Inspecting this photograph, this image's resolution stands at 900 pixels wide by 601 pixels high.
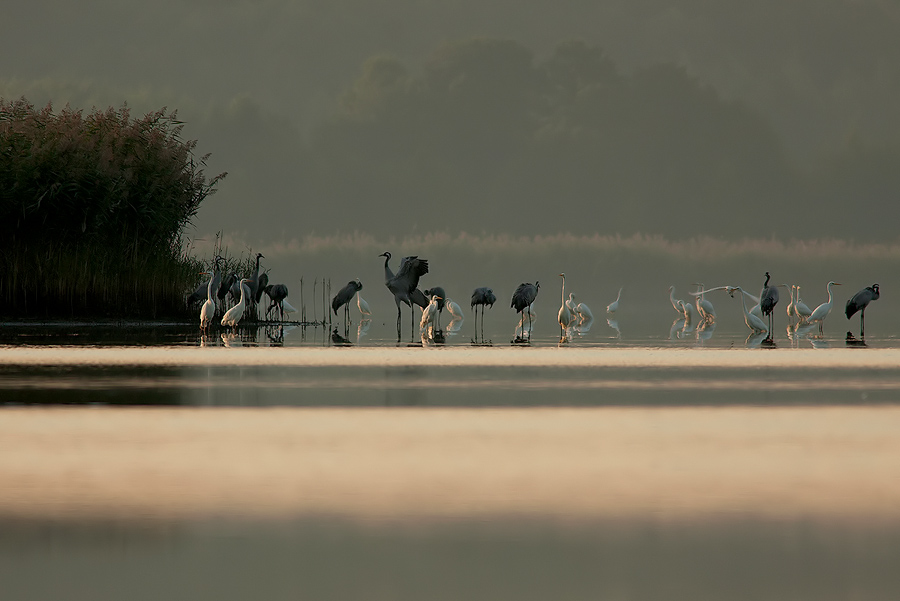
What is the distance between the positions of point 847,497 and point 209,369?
317 inches

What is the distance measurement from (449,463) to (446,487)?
0.69 m

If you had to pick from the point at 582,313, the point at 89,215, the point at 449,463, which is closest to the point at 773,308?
the point at 582,313

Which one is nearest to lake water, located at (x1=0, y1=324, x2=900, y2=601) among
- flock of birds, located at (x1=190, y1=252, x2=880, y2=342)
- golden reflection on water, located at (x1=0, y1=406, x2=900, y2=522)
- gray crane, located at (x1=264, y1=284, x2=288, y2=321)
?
golden reflection on water, located at (x1=0, y1=406, x2=900, y2=522)

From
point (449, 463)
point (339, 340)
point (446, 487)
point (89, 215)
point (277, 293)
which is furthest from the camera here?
point (277, 293)

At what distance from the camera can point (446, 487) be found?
5.31 m

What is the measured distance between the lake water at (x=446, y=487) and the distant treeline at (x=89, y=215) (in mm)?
10993

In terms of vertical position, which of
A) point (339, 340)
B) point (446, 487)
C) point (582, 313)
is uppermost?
point (582, 313)

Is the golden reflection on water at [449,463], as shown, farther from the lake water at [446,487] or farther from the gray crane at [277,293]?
the gray crane at [277,293]

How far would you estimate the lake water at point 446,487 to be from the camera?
380 centimetres

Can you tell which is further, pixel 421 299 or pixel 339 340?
pixel 421 299

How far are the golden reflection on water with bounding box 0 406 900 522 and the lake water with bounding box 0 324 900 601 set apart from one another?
2 centimetres

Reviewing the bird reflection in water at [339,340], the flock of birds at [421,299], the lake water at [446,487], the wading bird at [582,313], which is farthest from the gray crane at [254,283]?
the lake water at [446,487]

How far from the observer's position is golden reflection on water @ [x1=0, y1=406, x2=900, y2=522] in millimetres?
4891

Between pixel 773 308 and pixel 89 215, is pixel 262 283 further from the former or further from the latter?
pixel 773 308
